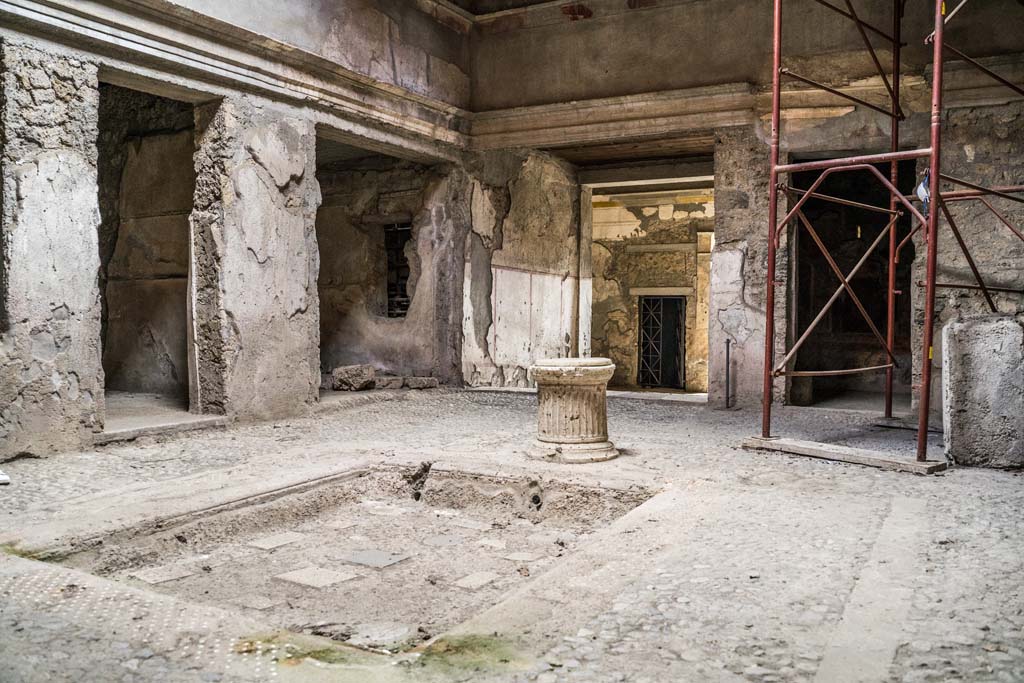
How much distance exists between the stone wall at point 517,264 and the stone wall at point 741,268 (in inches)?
106

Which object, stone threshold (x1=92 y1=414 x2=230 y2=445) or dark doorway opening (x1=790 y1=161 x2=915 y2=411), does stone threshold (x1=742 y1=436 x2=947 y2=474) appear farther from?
stone threshold (x1=92 y1=414 x2=230 y2=445)

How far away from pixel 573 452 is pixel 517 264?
16.8 feet

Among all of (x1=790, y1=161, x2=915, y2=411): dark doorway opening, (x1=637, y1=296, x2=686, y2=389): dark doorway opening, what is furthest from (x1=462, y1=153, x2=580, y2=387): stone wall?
(x1=637, y1=296, x2=686, y2=389): dark doorway opening

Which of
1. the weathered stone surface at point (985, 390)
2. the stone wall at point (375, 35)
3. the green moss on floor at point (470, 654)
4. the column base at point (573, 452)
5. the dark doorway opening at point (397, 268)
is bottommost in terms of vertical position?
the green moss on floor at point (470, 654)

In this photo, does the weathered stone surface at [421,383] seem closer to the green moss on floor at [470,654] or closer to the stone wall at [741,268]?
the stone wall at [741,268]

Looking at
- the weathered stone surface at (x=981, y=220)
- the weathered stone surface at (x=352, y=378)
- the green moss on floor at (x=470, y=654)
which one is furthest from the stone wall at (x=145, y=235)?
the weathered stone surface at (x=981, y=220)

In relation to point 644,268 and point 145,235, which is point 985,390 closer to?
point 145,235

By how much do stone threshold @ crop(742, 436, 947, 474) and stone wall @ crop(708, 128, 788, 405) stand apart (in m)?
2.24

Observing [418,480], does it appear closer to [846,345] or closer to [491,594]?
[491,594]

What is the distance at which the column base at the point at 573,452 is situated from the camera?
5113 millimetres

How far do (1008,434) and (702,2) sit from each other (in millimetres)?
5059

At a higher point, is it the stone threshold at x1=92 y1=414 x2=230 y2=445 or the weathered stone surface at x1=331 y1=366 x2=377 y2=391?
the weathered stone surface at x1=331 y1=366 x2=377 y2=391

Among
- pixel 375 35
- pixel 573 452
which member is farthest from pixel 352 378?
pixel 573 452

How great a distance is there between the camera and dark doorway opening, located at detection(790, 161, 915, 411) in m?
8.77
